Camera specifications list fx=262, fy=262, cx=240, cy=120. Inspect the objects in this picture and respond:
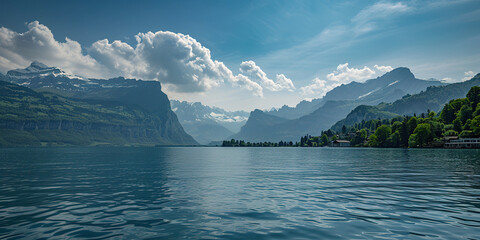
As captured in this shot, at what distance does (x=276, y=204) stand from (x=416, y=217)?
966 centimetres

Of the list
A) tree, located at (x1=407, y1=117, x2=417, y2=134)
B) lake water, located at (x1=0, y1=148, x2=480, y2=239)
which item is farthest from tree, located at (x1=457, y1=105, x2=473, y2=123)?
lake water, located at (x1=0, y1=148, x2=480, y2=239)

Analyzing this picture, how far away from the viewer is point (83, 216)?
59.7 feet

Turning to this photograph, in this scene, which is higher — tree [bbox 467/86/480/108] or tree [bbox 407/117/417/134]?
tree [bbox 467/86/480/108]

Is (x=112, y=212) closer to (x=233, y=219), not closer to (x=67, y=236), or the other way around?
(x=67, y=236)

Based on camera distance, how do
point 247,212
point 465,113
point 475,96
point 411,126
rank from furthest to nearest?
point 475,96 → point 411,126 → point 465,113 → point 247,212

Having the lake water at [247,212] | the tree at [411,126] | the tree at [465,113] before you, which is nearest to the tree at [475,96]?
the tree at [465,113]

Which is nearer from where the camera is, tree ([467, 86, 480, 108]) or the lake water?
the lake water

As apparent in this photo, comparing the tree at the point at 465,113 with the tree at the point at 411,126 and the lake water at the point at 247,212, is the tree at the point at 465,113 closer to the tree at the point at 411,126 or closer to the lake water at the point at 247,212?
the tree at the point at 411,126

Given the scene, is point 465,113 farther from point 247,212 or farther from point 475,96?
point 247,212

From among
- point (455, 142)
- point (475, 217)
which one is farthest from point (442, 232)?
point (455, 142)

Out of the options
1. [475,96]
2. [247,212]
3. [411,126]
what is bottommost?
[247,212]

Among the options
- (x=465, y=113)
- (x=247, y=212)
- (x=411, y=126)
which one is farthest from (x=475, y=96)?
(x=247, y=212)

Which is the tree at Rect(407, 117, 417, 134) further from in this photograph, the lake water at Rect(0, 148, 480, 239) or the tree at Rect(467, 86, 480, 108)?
the lake water at Rect(0, 148, 480, 239)

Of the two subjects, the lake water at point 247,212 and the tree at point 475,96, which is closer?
the lake water at point 247,212
